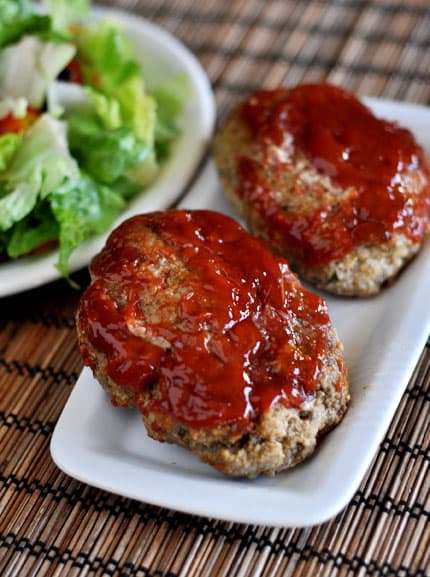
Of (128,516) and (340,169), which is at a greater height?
(340,169)

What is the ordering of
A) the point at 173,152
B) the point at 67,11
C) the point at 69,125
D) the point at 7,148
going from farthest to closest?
the point at 67,11
the point at 173,152
the point at 69,125
the point at 7,148

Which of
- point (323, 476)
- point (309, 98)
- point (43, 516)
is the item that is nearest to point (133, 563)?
point (43, 516)

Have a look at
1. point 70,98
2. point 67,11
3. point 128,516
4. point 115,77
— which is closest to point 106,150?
point 70,98

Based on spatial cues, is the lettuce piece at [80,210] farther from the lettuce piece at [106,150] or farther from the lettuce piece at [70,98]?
the lettuce piece at [70,98]

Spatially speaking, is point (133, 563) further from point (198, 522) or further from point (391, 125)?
point (391, 125)

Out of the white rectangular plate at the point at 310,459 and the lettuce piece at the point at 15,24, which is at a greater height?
the lettuce piece at the point at 15,24

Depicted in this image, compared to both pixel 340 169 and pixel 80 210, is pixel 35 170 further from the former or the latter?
pixel 340 169

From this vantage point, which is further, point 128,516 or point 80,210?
point 80,210

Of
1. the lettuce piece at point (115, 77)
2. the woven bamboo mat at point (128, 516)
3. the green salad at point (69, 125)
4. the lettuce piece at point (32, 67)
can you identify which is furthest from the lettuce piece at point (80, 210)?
the lettuce piece at point (32, 67)
